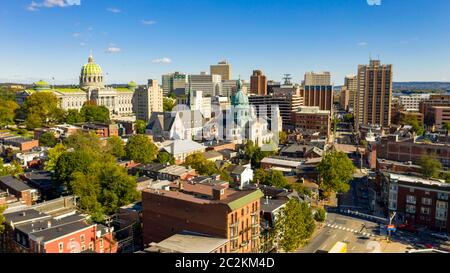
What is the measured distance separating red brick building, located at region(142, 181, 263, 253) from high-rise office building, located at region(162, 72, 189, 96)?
336 feet

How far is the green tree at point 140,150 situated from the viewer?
104ft

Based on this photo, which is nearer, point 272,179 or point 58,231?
point 58,231

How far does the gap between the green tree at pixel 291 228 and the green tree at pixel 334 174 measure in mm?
9393

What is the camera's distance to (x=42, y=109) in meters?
47.7

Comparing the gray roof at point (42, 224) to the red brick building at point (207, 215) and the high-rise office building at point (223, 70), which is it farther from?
the high-rise office building at point (223, 70)

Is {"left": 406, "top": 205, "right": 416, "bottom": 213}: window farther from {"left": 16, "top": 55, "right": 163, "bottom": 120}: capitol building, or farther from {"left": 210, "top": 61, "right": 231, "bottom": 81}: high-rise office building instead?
{"left": 210, "top": 61, "right": 231, "bottom": 81}: high-rise office building

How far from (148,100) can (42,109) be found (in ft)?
57.3

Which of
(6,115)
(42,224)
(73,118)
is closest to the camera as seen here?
(42,224)

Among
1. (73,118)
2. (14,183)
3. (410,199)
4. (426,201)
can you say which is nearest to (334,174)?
(410,199)

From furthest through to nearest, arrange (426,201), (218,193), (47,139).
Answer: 1. (47,139)
2. (426,201)
3. (218,193)

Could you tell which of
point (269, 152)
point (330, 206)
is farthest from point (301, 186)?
point (269, 152)

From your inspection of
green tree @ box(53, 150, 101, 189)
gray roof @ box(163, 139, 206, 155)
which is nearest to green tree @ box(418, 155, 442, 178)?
gray roof @ box(163, 139, 206, 155)

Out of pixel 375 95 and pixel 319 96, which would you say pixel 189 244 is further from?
pixel 319 96
